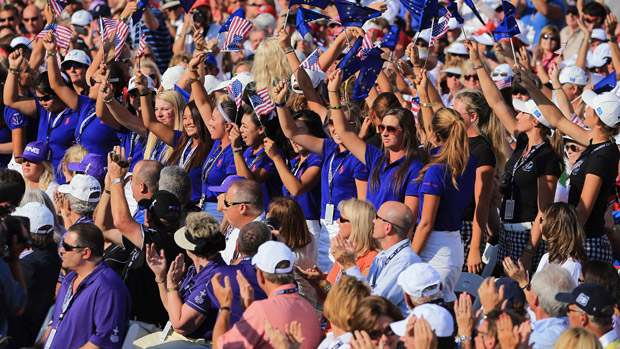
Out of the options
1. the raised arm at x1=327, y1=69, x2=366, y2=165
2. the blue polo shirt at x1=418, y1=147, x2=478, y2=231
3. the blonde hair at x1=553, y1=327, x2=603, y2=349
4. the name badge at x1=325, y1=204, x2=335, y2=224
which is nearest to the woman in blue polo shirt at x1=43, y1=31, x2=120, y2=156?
the name badge at x1=325, y1=204, x2=335, y2=224

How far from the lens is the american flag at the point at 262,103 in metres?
7.98

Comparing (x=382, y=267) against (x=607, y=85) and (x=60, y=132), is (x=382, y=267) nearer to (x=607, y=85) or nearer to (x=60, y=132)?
(x=60, y=132)

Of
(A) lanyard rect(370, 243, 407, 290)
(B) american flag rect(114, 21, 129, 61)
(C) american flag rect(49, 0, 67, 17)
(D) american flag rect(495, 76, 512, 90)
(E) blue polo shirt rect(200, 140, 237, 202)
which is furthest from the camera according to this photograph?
(C) american flag rect(49, 0, 67, 17)

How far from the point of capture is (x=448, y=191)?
665cm

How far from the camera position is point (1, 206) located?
5477mm

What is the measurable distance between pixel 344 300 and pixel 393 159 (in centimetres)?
207

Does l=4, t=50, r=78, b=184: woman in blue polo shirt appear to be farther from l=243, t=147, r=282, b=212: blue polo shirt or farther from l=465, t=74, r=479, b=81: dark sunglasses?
l=465, t=74, r=479, b=81: dark sunglasses

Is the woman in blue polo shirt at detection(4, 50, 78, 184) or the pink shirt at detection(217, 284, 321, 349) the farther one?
the woman in blue polo shirt at detection(4, 50, 78, 184)

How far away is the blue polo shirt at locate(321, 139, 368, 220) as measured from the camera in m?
7.35

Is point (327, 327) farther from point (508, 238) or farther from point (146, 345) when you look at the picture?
point (508, 238)

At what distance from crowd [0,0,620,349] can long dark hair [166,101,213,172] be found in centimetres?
2

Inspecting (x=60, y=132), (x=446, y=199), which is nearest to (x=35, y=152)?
(x=60, y=132)

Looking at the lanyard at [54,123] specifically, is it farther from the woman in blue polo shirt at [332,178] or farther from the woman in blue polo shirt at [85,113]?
the woman in blue polo shirt at [332,178]

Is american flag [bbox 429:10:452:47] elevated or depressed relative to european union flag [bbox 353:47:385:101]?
elevated
